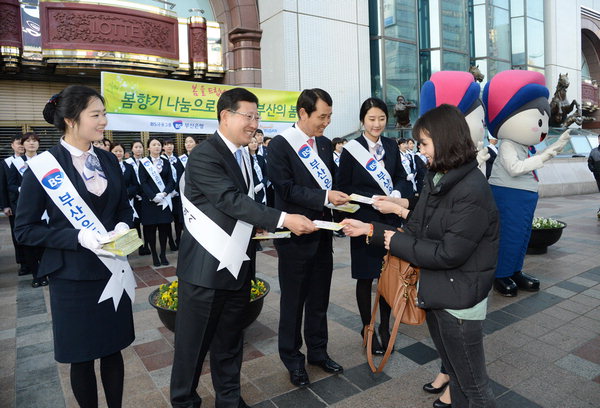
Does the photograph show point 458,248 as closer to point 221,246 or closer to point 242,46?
point 221,246

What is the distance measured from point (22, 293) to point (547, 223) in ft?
23.2

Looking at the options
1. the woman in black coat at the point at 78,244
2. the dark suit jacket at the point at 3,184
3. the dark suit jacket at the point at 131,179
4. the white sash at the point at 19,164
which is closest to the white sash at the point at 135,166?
the dark suit jacket at the point at 131,179

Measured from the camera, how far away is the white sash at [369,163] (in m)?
3.31

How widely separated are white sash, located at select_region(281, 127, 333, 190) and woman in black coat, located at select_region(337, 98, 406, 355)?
33cm

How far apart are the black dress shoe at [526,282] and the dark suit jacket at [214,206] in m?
3.68

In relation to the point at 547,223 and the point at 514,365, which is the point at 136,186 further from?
the point at 547,223

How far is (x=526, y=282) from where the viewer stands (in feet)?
15.6

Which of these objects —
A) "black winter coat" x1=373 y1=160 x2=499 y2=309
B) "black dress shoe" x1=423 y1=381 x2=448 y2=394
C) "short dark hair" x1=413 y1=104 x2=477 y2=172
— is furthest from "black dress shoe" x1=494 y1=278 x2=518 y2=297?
"short dark hair" x1=413 y1=104 x2=477 y2=172

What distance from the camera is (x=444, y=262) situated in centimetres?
188

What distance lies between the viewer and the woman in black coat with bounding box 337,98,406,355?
3.28 m

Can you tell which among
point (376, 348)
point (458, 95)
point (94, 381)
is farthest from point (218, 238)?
point (458, 95)

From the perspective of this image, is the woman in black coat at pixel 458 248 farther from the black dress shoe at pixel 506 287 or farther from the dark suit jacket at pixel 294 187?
the black dress shoe at pixel 506 287

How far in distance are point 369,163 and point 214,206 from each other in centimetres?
149

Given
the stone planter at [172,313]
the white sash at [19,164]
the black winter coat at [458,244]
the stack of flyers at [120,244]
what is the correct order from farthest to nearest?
the white sash at [19,164]
the stone planter at [172,313]
the stack of flyers at [120,244]
the black winter coat at [458,244]
